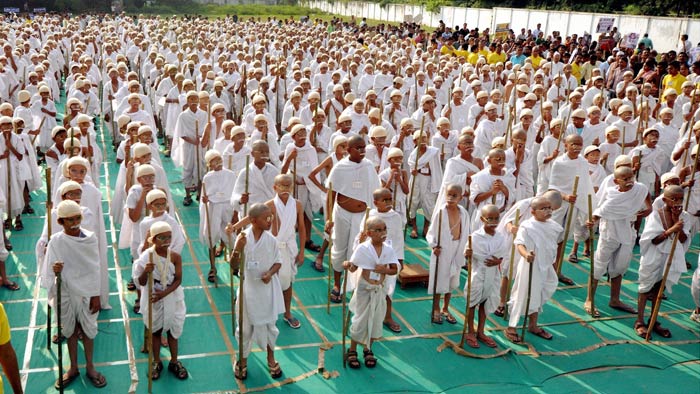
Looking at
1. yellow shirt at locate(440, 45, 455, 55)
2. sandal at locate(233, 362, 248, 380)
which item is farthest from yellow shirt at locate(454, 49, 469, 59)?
sandal at locate(233, 362, 248, 380)

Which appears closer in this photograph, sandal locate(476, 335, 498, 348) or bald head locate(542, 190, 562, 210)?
bald head locate(542, 190, 562, 210)

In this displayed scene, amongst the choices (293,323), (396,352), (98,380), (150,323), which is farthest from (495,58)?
(98,380)

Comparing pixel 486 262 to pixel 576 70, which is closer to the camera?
pixel 486 262

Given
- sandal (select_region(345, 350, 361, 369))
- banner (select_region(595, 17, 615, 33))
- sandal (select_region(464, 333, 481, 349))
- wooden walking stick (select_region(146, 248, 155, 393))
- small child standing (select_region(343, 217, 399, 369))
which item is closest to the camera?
wooden walking stick (select_region(146, 248, 155, 393))

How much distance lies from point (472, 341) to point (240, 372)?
259 centimetres

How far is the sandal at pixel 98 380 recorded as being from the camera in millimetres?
6457

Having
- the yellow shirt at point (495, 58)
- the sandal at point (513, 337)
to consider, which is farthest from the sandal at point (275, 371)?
the yellow shirt at point (495, 58)

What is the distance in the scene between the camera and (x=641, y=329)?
796 centimetres

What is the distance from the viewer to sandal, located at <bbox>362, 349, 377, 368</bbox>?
702cm

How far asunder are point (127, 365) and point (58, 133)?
4.32 metres

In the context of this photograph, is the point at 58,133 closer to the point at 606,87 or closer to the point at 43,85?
the point at 43,85

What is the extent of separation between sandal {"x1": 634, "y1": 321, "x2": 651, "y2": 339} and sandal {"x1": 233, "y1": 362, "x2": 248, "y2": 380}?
4641 millimetres

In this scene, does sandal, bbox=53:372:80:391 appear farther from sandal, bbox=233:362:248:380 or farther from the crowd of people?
sandal, bbox=233:362:248:380

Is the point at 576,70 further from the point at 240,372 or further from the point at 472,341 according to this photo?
the point at 240,372
